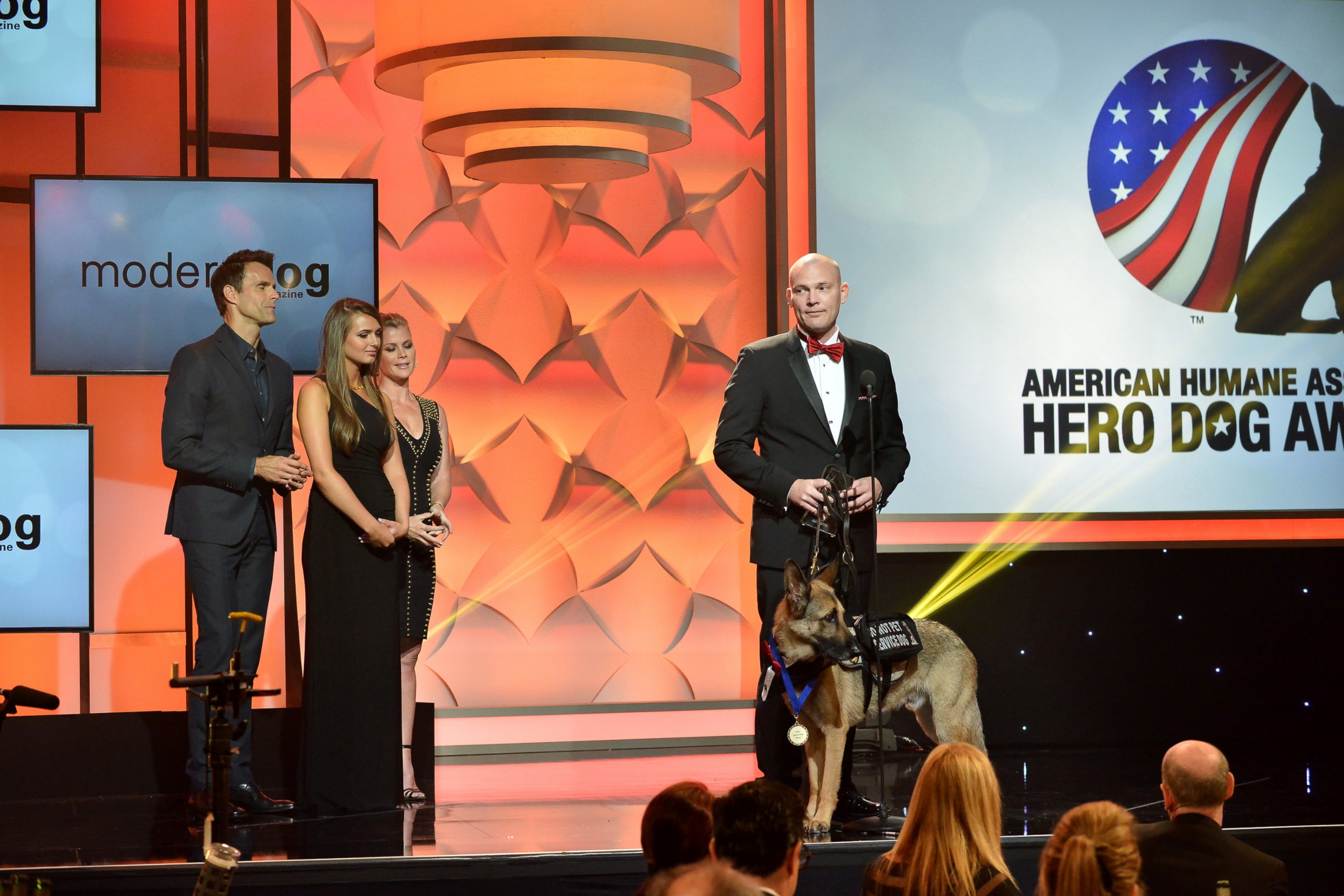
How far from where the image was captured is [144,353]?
208 inches

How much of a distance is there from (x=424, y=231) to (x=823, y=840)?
3.36 meters

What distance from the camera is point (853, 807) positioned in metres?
4.52

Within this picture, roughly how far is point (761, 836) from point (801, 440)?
241 centimetres

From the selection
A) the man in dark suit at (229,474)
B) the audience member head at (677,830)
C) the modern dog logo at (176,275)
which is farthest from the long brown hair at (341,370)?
the audience member head at (677,830)

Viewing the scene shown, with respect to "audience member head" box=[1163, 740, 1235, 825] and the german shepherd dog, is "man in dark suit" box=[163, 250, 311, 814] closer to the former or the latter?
the german shepherd dog

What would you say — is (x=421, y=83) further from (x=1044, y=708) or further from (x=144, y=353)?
(x=1044, y=708)

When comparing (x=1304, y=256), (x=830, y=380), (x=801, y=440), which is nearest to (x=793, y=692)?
(x=801, y=440)

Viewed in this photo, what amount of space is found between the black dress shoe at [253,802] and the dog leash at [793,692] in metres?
1.60

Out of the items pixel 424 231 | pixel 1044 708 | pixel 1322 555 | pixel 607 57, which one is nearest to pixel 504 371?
pixel 424 231

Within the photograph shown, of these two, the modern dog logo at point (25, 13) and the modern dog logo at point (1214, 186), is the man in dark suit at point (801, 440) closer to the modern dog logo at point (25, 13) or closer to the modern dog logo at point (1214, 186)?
the modern dog logo at point (1214, 186)

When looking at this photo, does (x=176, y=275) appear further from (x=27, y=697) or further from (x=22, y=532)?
(x=27, y=697)

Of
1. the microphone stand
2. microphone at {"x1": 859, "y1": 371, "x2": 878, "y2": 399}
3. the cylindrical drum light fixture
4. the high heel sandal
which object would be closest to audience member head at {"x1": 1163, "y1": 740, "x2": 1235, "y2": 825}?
the microphone stand

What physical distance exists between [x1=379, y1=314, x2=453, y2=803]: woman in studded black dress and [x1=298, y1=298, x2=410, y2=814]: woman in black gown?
0.15 m

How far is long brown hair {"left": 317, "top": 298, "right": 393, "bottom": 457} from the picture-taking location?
4.68 meters
